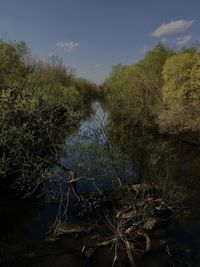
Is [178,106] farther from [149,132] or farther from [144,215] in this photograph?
[144,215]

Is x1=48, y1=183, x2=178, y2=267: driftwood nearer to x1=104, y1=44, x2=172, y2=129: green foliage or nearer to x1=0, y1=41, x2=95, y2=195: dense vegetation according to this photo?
x1=0, y1=41, x2=95, y2=195: dense vegetation

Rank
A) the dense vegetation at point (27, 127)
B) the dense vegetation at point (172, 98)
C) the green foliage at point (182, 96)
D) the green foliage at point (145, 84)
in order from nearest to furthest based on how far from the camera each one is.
A: the dense vegetation at point (27, 127) < the dense vegetation at point (172, 98) < the green foliage at point (182, 96) < the green foliage at point (145, 84)

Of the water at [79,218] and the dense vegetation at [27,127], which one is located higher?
the dense vegetation at [27,127]

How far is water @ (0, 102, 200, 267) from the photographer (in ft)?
47.2

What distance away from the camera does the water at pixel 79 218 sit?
14.4m

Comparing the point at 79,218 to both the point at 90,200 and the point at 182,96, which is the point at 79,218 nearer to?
the point at 90,200

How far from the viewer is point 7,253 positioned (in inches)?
579

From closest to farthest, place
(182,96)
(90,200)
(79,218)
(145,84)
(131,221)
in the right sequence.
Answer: (131,221)
(79,218)
(90,200)
(182,96)
(145,84)

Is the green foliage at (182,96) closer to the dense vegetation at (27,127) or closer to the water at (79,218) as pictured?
the water at (79,218)

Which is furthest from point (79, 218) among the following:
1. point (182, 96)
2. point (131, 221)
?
point (182, 96)

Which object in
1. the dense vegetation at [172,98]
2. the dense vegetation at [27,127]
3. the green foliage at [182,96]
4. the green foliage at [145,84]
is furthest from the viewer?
the green foliage at [145,84]

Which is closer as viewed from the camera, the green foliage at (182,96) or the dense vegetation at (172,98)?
the dense vegetation at (172,98)

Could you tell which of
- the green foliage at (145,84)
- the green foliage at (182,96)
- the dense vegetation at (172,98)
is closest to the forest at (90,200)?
the dense vegetation at (172,98)

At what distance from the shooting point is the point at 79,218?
18031mm
